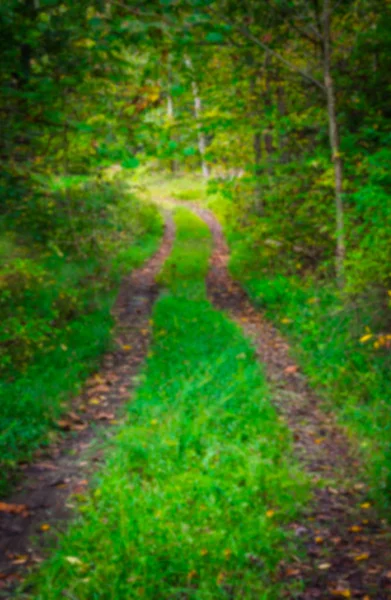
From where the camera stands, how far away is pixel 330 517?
4.30 meters

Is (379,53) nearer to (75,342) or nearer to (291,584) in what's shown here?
(75,342)

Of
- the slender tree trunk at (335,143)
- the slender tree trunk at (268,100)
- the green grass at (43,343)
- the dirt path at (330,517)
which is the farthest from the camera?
the slender tree trunk at (268,100)

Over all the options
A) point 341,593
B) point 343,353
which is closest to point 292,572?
point 341,593

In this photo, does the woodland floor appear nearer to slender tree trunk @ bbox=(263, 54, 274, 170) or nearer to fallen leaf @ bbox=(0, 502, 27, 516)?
fallen leaf @ bbox=(0, 502, 27, 516)

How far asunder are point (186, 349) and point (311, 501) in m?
3.63

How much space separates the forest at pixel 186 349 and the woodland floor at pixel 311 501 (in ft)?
0.07

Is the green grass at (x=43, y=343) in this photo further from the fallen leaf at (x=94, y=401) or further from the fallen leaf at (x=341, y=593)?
the fallen leaf at (x=341, y=593)

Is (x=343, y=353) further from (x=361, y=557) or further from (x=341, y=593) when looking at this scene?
(x=341, y=593)

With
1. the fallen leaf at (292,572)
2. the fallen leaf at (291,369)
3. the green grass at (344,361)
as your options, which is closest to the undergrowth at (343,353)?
the green grass at (344,361)

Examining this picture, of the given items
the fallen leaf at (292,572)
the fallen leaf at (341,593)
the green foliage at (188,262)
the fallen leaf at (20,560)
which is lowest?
the fallen leaf at (341,593)

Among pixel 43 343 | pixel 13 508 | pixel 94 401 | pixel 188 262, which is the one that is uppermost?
pixel 188 262

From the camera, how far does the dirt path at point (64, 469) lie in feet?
13.1

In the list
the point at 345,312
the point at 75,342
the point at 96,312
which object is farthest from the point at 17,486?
the point at 96,312

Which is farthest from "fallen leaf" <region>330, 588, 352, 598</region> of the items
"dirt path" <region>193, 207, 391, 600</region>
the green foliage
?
the green foliage
